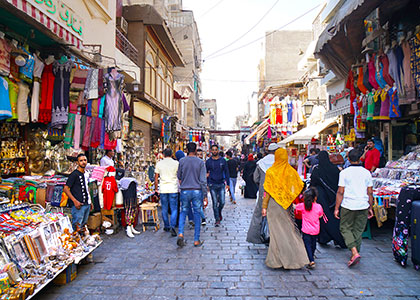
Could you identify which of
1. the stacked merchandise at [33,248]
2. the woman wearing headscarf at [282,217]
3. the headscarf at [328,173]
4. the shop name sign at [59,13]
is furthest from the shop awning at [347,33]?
the stacked merchandise at [33,248]

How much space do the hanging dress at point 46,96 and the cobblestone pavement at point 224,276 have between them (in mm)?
2692

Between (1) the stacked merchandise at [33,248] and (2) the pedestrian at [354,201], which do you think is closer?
(1) the stacked merchandise at [33,248]

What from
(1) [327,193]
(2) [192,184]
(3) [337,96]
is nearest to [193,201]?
(2) [192,184]

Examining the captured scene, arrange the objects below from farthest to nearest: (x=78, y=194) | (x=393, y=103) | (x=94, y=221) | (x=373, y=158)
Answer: (x=373, y=158)
(x=393, y=103)
(x=94, y=221)
(x=78, y=194)

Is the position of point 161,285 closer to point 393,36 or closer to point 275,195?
point 275,195

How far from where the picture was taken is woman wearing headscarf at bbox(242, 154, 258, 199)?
12516 mm

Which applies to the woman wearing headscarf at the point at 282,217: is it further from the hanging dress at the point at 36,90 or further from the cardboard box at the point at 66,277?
the hanging dress at the point at 36,90

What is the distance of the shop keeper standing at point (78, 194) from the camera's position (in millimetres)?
5449

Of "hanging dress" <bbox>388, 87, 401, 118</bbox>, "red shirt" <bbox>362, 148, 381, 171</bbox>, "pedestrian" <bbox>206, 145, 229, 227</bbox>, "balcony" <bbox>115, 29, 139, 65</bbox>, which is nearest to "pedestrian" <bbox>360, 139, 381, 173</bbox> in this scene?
"red shirt" <bbox>362, 148, 381, 171</bbox>

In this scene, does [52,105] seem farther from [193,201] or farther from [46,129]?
[193,201]

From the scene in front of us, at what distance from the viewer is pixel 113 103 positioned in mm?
7113

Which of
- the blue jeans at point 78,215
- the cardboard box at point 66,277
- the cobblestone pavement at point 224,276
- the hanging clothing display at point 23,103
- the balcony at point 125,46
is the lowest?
the cobblestone pavement at point 224,276

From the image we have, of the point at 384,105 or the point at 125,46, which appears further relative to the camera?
the point at 125,46

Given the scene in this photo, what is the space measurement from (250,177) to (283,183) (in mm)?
7900
